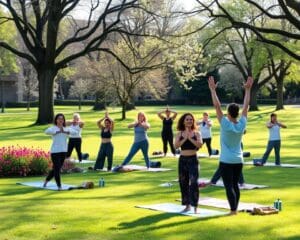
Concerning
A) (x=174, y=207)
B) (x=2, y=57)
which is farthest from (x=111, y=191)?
(x=2, y=57)

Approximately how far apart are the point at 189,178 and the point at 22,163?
309 inches

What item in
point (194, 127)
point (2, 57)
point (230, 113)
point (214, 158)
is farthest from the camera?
point (2, 57)

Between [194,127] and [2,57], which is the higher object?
[2,57]

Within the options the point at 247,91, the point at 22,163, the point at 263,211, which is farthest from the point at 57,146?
the point at 263,211

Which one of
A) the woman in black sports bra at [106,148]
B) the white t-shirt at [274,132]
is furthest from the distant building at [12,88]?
the white t-shirt at [274,132]

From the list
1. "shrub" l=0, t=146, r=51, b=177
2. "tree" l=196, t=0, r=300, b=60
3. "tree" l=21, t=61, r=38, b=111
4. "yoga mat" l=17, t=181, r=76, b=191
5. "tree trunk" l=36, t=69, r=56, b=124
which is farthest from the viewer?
"tree" l=21, t=61, r=38, b=111

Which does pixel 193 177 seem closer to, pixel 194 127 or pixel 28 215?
pixel 194 127

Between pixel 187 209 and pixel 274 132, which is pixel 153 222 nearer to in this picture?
pixel 187 209

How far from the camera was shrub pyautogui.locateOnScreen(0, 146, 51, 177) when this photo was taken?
17.4 m

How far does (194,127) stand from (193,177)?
2.99 feet

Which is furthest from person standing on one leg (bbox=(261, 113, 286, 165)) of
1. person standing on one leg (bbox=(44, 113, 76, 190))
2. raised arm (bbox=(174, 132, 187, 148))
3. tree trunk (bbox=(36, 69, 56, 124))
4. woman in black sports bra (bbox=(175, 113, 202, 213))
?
tree trunk (bbox=(36, 69, 56, 124))

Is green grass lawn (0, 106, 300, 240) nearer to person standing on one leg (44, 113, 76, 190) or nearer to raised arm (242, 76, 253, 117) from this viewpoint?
person standing on one leg (44, 113, 76, 190)

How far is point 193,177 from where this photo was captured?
11.0m

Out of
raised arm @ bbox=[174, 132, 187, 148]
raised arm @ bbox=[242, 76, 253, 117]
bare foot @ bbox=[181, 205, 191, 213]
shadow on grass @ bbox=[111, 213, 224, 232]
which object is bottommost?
shadow on grass @ bbox=[111, 213, 224, 232]
